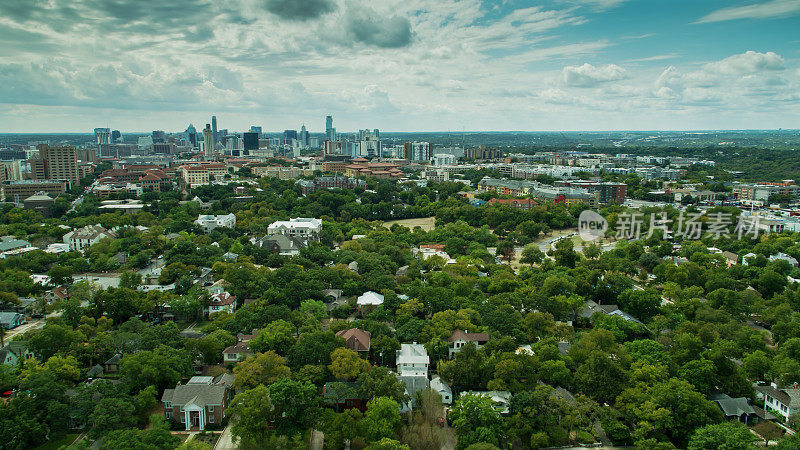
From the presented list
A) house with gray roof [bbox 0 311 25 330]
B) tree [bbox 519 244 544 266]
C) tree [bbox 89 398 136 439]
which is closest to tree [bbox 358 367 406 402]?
tree [bbox 89 398 136 439]

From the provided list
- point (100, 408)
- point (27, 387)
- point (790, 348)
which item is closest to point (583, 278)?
point (790, 348)

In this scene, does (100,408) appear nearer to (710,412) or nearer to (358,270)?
(358,270)

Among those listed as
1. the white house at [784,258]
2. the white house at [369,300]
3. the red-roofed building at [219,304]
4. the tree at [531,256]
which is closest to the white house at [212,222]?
the red-roofed building at [219,304]

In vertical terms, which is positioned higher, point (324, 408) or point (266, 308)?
point (266, 308)

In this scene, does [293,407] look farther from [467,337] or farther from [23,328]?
[23,328]

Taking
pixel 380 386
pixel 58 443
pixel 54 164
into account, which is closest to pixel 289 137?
pixel 54 164
